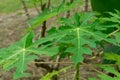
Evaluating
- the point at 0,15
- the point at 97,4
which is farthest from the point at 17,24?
the point at 97,4

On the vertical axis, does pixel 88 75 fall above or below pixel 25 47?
below

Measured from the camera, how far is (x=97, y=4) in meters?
2.09

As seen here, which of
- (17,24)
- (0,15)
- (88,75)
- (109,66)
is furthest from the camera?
(0,15)

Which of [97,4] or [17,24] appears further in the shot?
[17,24]

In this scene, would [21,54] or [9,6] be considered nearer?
[21,54]

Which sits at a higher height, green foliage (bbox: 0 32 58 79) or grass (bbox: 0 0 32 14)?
green foliage (bbox: 0 32 58 79)

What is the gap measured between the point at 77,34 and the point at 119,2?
29.8 inches

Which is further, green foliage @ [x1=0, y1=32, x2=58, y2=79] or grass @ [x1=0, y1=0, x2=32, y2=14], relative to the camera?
grass @ [x1=0, y1=0, x2=32, y2=14]

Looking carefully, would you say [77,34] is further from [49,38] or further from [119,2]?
[119,2]

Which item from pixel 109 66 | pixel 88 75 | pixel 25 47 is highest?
pixel 25 47

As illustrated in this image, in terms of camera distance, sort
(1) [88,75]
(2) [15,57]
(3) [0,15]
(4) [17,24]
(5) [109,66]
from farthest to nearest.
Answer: (3) [0,15] → (4) [17,24] → (1) [88,75] → (5) [109,66] → (2) [15,57]

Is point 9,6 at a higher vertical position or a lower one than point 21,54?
lower

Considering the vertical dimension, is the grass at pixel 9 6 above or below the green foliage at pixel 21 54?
below

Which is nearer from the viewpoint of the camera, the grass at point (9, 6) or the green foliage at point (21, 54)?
the green foliage at point (21, 54)
